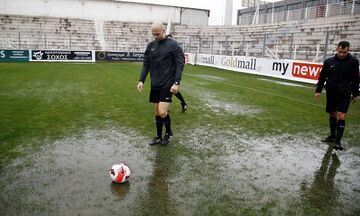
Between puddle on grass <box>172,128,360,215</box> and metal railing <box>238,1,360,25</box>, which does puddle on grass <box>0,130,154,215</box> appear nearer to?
puddle on grass <box>172,128,360,215</box>

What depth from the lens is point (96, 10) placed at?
4431cm

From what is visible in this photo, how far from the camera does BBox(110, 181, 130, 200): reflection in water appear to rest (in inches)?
162

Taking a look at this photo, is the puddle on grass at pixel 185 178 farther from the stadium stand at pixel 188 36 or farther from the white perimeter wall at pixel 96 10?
the white perimeter wall at pixel 96 10

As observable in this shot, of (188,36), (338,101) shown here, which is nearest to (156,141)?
(338,101)

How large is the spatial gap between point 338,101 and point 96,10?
42398mm

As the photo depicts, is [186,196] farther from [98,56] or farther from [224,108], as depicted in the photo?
[98,56]

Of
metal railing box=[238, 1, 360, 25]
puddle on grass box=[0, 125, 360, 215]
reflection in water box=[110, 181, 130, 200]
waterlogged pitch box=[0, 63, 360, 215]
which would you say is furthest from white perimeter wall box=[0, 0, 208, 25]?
reflection in water box=[110, 181, 130, 200]

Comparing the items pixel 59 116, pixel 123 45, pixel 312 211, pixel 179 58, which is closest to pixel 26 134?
pixel 59 116

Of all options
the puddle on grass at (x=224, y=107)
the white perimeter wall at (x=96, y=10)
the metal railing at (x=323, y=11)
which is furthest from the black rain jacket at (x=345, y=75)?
the white perimeter wall at (x=96, y=10)

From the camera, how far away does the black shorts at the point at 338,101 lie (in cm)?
630

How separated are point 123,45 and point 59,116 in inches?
1268

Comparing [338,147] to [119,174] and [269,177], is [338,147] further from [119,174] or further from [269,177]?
[119,174]

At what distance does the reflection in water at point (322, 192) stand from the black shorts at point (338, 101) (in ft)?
4.17

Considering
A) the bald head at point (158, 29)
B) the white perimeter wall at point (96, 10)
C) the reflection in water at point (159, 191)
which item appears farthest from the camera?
the white perimeter wall at point (96, 10)
